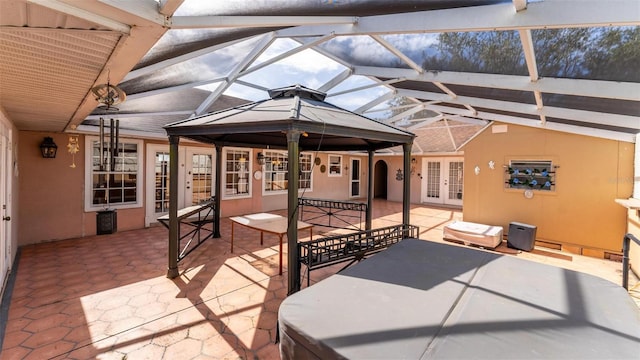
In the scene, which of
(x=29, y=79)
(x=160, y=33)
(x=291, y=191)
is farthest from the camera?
(x=291, y=191)

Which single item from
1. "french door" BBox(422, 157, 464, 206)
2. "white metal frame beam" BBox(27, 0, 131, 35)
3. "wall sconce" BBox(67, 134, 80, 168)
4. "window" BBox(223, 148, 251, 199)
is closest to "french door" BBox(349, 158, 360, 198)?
"french door" BBox(422, 157, 464, 206)

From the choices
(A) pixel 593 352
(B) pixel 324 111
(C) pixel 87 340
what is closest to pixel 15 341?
(C) pixel 87 340

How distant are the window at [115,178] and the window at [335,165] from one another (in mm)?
7305

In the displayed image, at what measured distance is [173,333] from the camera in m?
2.72

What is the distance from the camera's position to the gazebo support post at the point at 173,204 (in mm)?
3779

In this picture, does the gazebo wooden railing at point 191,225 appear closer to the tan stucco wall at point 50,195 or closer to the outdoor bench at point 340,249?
the tan stucco wall at point 50,195

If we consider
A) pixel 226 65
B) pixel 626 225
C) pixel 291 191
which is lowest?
pixel 626 225

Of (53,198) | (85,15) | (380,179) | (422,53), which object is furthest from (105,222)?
(380,179)

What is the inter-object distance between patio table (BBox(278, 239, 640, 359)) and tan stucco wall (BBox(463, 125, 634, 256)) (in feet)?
15.9

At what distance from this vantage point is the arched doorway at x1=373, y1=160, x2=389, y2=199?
15373 millimetres

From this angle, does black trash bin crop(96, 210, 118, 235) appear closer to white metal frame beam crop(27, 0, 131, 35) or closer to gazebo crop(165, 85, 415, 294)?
gazebo crop(165, 85, 415, 294)

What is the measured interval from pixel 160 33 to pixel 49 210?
633cm

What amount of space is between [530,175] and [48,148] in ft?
33.9

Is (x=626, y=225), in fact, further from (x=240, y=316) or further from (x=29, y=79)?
(x=29, y=79)
